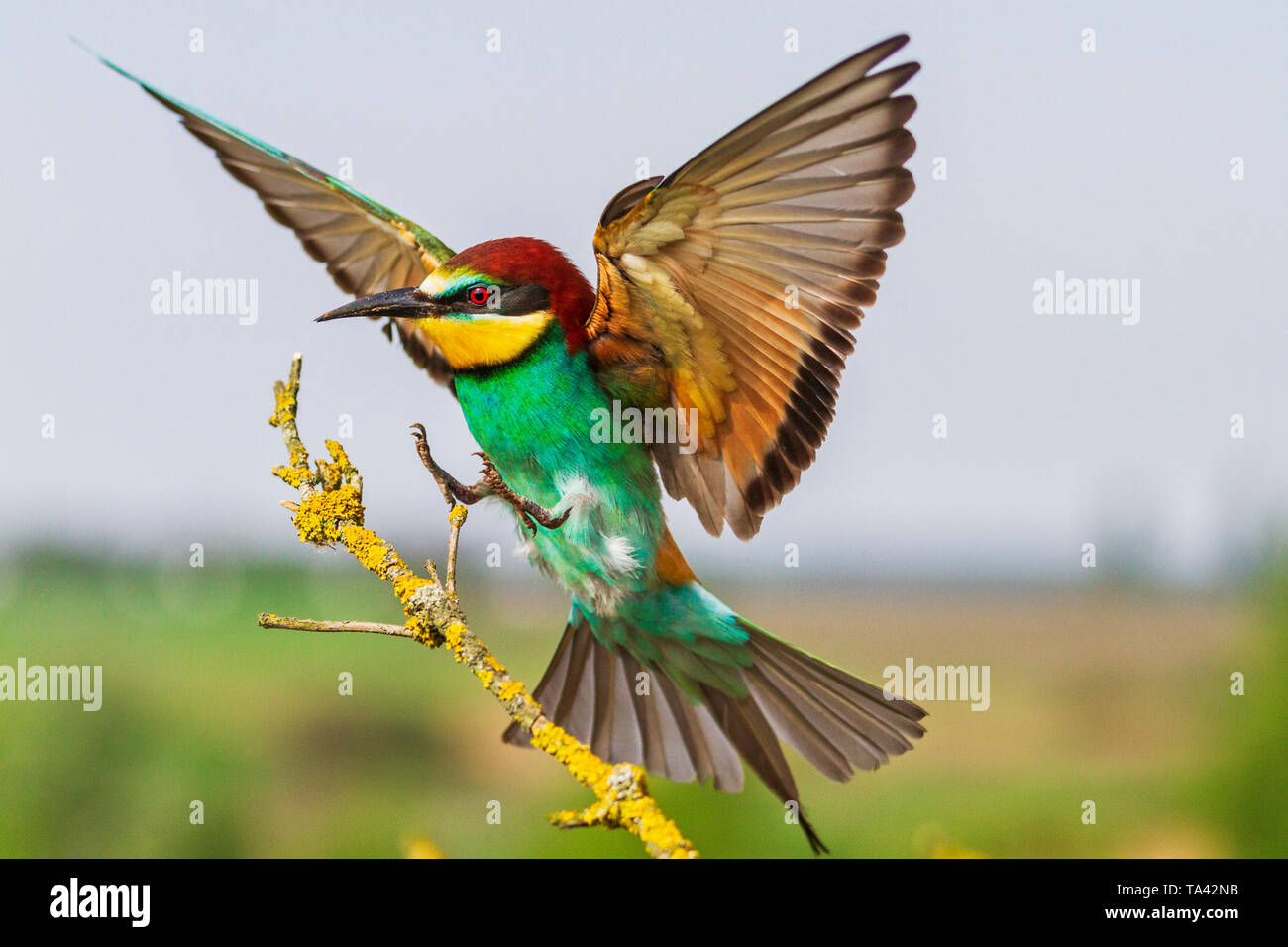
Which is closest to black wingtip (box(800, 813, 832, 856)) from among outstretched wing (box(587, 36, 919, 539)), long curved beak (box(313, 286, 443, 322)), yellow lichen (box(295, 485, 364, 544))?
outstretched wing (box(587, 36, 919, 539))

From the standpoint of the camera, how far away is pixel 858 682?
4.85 ft

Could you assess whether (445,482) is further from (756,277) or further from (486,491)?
(756,277)

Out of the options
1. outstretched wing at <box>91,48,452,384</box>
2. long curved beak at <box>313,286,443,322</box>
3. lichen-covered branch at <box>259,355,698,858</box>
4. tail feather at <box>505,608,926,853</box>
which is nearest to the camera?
lichen-covered branch at <box>259,355,698,858</box>

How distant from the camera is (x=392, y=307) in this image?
4.52 ft

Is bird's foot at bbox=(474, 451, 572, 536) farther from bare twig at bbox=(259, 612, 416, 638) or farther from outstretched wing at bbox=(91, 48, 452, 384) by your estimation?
outstretched wing at bbox=(91, 48, 452, 384)

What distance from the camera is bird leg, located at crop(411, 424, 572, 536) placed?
1357mm

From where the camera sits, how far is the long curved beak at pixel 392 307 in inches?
53.0

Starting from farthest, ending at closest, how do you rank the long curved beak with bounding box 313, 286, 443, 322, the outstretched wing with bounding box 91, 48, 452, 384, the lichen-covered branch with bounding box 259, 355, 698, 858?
1. the outstretched wing with bounding box 91, 48, 452, 384
2. the long curved beak with bounding box 313, 286, 443, 322
3. the lichen-covered branch with bounding box 259, 355, 698, 858

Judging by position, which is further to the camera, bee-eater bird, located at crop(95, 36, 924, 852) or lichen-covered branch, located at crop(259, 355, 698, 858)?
bee-eater bird, located at crop(95, 36, 924, 852)

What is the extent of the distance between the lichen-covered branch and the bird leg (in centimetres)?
9

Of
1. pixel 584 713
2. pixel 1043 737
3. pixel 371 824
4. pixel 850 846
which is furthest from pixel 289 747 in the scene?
pixel 584 713
